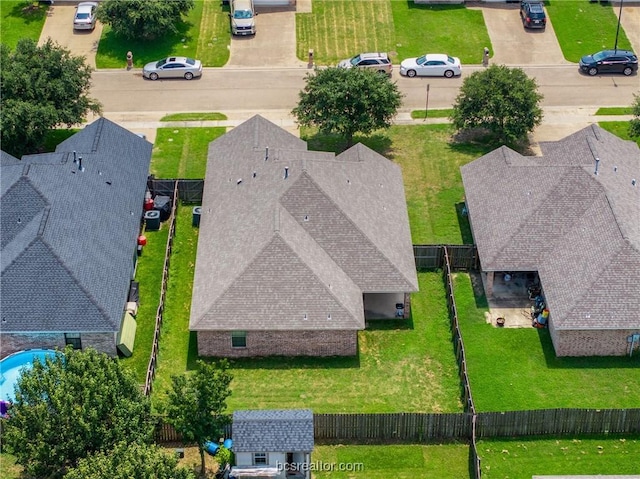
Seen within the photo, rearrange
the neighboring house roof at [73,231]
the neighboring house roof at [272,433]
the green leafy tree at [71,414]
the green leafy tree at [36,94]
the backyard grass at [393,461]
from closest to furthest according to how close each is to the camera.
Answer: the green leafy tree at [71,414], the neighboring house roof at [272,433], the backyard grass at [393,461], the neighboring house roof at [73,231], the green leafy tree at [36,94]

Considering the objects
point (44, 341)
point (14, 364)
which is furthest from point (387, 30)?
point (14, 364)

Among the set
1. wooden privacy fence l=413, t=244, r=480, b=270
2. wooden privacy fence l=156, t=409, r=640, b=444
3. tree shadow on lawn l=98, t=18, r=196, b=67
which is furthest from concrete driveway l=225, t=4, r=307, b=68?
A: wooden privacy fence l=156, t=409, r=640, b=444

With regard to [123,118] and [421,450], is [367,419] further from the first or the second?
[123,118]

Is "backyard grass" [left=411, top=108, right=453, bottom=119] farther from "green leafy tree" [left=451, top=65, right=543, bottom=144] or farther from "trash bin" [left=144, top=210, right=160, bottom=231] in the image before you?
"trash bin" [left=144, top=210, right=160, bottom=231]

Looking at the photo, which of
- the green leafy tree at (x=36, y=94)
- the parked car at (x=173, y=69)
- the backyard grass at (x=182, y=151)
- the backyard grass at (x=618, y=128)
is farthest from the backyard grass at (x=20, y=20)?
the backyard grass at (x=618, y=128)

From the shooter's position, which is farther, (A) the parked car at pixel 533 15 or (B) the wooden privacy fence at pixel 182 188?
(A) the parked car at pixel 533 15

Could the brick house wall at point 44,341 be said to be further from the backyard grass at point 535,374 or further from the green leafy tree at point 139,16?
the green leafy tree at point 139,16
